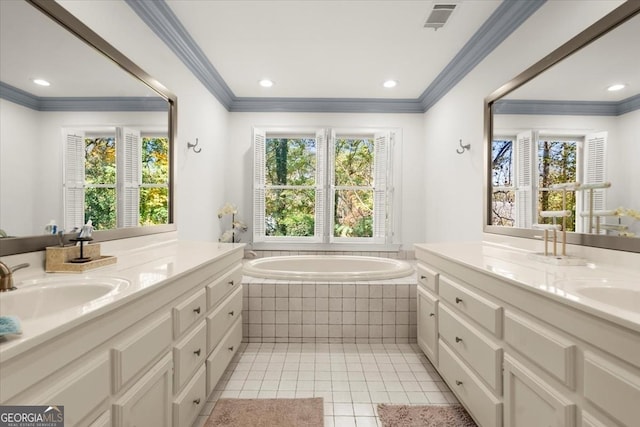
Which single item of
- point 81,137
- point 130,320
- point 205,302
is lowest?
point 205,302

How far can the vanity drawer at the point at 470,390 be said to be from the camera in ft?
4.13

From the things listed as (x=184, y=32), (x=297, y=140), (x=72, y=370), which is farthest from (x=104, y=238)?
(x=297, y=140)

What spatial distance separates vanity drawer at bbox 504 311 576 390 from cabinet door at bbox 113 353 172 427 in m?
1.27

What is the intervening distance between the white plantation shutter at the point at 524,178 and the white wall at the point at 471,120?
444mm

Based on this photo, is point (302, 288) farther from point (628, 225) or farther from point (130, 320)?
point (628, 225)

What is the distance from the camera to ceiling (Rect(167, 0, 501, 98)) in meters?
2.05

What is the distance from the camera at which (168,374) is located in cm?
118

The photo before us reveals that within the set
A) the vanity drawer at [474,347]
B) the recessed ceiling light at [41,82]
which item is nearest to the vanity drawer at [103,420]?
the recessed ceiling light at [41,82]

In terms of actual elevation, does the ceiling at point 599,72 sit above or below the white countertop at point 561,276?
above

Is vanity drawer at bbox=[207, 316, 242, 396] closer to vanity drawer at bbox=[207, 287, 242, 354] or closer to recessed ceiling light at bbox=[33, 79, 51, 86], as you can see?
vanity drawer at bbox=[207, 287, 242, 354]

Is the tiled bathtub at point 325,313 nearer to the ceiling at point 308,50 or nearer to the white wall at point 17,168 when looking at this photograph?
the white wall at point 17,168

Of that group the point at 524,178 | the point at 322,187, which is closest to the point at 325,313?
the point at 322,187

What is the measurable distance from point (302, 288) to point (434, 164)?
2.01 metres

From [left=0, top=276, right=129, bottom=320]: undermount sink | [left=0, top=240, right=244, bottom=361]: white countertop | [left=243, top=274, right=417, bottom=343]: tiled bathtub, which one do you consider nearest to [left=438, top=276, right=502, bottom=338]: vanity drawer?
[left=243, top=274, right=417, bottom=343]: tiled bathtub
